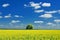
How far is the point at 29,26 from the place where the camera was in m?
62.1

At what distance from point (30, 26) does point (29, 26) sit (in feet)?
1.25

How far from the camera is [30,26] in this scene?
6206 centimetres
